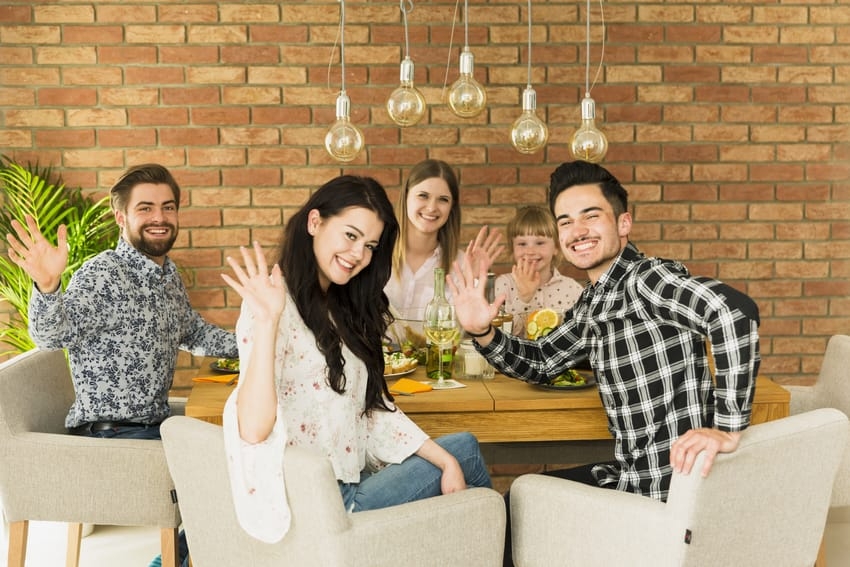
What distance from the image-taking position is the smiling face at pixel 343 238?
1970 mm

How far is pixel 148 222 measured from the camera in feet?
8.50

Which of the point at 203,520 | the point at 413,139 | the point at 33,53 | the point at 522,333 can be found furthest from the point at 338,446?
the point at 33,53

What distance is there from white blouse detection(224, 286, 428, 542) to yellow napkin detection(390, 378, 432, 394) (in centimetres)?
24

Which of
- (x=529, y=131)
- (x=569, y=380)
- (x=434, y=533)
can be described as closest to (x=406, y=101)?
(x=529, y=131)

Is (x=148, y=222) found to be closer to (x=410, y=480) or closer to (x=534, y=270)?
(x=410, y=480)

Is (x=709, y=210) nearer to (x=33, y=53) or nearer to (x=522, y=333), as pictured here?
(x=522, y=333)

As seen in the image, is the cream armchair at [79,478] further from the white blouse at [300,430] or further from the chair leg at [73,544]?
the white blouse at [300,430]

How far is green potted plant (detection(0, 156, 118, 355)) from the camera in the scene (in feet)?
10.9

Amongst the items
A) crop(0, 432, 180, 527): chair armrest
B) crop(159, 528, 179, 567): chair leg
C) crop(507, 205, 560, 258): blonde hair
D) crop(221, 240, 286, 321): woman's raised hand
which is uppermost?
crop(507, 205, 560, 258): blonde hair

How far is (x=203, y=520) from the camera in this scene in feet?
5.68

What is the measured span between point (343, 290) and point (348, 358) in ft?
0.66

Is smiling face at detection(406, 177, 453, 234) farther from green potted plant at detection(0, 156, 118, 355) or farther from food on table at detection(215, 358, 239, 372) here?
green potted plant at detection(0, 156, 118, 355)

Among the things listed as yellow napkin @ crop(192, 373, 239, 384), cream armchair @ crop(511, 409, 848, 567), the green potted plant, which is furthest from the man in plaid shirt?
the green potted plant

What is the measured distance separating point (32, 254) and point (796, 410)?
2.28 m
